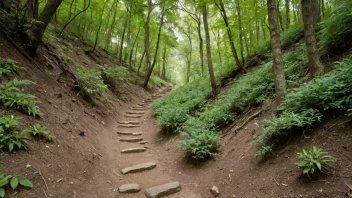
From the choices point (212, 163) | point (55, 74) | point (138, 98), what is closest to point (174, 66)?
point (138, 98)

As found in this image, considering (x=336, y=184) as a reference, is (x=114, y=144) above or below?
below

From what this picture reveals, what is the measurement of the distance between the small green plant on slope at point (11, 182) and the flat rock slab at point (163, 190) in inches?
83.9

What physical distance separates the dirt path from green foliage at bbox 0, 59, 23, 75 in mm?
3286

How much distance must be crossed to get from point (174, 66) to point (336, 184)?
40049 millimetres

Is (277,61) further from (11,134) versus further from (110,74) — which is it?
(110,74)

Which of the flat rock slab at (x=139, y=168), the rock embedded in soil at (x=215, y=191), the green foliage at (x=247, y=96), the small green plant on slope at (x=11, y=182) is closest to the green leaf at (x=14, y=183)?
the small green plant on slope at (x=11, y=182)

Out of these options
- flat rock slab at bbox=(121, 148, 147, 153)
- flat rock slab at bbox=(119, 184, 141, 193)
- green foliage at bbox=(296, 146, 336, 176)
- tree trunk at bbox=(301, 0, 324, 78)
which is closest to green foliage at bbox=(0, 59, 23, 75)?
flat rock slab at bbox=(121, 148, 147, 153)

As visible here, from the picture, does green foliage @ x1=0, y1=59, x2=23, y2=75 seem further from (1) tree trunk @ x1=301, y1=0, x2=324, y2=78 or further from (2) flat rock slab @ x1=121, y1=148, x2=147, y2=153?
(1) tree trunk @ x1=301, y1=0, x2=324, y2=78

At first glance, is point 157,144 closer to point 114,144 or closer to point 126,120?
point 114,144

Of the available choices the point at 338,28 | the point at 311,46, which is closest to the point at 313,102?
the point at 311,46

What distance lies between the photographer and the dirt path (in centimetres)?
450

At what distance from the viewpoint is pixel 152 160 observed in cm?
590

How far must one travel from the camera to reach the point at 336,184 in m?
2.44

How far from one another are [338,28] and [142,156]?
708 centimetres
